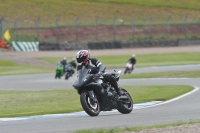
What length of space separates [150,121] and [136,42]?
4266 cm

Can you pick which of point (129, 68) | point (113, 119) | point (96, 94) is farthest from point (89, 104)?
point (129, 68)

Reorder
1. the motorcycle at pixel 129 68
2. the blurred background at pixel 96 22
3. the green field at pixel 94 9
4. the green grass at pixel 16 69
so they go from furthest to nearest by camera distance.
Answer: the green field at pixel 94 9, the blurred background at pixel 96 22, the green grass at pixel 16 69, the motorcycle at pixel 129 68

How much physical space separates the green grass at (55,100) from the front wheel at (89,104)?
1935 millimetres

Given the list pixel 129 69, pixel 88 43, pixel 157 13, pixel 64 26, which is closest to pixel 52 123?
pixel 129 69

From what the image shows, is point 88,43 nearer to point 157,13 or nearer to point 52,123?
point 157,13

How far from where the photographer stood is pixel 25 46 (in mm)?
50562

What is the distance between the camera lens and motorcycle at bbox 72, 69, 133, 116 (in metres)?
13.8

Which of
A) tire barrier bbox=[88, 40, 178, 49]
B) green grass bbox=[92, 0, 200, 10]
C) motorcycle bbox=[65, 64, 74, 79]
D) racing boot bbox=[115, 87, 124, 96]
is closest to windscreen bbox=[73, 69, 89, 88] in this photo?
racing boot bbox=[115, 87, 124, 96]

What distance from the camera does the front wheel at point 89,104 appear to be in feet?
44.9

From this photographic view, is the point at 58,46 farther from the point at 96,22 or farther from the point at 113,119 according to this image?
the point at 113,119

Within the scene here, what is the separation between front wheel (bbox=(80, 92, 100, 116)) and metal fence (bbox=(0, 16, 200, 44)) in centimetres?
3922

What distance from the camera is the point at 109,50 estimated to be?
175 feet

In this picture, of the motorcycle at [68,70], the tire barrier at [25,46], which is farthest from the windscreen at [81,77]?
the tire barrier at [25,46]

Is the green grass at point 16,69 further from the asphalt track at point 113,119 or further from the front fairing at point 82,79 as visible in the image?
the front fairing at point 82,79
